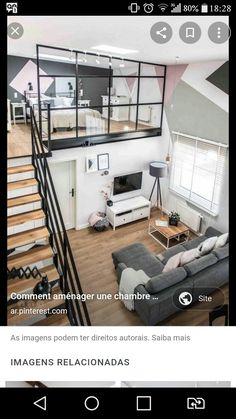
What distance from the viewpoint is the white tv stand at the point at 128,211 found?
13.4 feet

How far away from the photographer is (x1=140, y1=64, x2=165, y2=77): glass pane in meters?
4.55

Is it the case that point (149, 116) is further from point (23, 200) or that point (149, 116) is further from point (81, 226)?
point (23, 200)

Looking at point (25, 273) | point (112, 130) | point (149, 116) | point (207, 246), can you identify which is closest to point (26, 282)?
point (25, 273)

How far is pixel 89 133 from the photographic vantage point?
448 centimetres

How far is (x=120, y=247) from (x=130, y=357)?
240 cm

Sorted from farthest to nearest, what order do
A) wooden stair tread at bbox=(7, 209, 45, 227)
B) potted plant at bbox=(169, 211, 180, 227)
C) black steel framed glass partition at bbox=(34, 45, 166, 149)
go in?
black steel framed glass partition at bbox=(34, 45, 166, 149), potted plant at bbox=(169, 211, 180, 227), wooden stair tread at bbox=(7, 209, 45, 227)

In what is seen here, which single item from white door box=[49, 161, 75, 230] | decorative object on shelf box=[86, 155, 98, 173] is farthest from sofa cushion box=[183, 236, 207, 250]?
decorative object on shelf box=[86, 155, 98, 173]

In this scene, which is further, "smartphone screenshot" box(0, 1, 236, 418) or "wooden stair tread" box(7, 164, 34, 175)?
"wooden stair tread" box(7, 164, 34, 175)

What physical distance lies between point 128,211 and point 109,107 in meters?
1.65

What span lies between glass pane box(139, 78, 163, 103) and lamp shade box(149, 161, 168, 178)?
1.16 meters

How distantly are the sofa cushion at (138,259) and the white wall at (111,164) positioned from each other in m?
1.14
